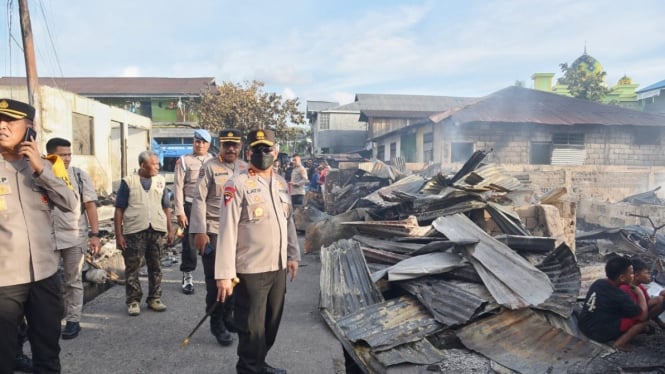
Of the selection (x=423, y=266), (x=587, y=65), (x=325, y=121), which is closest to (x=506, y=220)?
(x=423, y=266)

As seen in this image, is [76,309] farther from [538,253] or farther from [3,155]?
[538,253]

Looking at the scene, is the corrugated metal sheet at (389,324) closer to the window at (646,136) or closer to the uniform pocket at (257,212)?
the uniform pocket at (257,212)

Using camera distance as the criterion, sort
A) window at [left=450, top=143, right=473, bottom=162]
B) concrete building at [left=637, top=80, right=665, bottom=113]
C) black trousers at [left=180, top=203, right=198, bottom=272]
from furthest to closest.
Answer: concrete building at [left=637, top=80, right=665, bottom=113] → window at [left=450, top=143, right=473, bottom=162] → black trousers at [left=180, top=203, right=198, bottom=272]

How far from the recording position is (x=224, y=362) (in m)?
3.61

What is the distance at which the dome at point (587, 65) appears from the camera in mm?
28169

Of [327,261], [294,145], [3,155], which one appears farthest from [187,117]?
[3,155]

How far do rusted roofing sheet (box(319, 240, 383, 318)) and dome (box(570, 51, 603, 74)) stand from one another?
28.8 metres

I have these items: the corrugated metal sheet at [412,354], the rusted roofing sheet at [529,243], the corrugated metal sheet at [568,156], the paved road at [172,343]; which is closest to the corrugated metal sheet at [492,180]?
the rusted roofing sheet at [529,243]

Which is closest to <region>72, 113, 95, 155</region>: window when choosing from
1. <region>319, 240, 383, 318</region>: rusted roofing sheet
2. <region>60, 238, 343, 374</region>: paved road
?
<region>60, 238, 343, 374</region>: paved road

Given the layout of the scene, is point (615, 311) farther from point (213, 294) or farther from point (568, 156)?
point (568, 156)

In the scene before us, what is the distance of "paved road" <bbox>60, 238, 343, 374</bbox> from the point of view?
3.55m

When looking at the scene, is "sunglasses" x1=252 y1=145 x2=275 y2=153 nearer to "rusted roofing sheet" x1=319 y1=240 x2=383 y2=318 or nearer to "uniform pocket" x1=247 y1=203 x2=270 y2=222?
"uniform pocket" x1=247 y1=203 x2=270 y2=222

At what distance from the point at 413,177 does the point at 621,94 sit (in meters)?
26.1

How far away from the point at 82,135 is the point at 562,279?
14681mm
